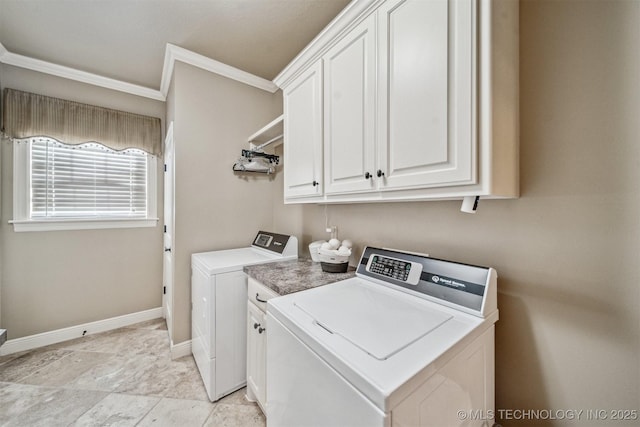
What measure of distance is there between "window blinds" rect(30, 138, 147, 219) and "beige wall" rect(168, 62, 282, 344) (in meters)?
1.01

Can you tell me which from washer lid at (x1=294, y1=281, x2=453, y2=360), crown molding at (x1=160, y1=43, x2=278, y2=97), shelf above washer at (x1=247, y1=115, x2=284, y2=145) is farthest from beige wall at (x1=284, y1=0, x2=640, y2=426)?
crown molding at (x1=160, y1=43, x2=278, y2=97)

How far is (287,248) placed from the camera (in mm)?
1865

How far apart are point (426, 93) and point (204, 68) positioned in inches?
83.8

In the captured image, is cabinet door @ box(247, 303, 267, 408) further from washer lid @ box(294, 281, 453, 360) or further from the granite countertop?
washer lid @ box(294, 281, 453, 360)

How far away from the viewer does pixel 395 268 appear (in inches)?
45.6

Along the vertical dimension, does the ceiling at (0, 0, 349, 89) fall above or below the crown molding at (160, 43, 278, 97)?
above

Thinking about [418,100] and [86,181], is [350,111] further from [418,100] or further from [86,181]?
[86,181]

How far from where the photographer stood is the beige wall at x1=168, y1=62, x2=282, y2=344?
2049 mm

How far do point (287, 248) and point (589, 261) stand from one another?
1.60m

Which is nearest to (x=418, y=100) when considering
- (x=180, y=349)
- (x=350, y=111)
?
(x=350, y=111)

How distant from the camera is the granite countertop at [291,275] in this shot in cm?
123

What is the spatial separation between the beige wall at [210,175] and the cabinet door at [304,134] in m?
0.82

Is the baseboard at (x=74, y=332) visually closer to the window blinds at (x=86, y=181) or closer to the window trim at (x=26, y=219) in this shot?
the window trim at (x=26, y=219)

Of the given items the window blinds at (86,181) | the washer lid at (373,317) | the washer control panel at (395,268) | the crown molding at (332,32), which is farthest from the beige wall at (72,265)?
the washer control panel at (395,268)
